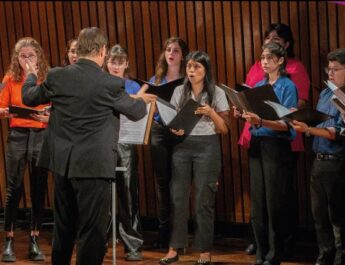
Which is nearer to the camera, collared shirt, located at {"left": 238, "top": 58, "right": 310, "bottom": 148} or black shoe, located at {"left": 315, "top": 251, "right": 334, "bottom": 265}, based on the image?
black shoe, located at {"left": 315, "top": 251, "right": 334, "bottom": 265}

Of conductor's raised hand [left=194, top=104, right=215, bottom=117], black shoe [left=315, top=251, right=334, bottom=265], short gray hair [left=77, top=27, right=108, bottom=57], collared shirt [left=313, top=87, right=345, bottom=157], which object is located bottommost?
black shoe [left=315, top=251, right=334, bottom=265]

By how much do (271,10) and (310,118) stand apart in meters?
1.53

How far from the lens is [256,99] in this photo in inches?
192

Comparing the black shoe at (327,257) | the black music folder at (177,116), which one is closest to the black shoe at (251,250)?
the black shoe at (327,257)

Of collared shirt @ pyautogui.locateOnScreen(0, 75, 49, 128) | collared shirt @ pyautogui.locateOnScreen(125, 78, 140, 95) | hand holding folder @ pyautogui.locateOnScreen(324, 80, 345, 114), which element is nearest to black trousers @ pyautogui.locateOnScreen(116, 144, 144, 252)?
collared shirt @ pyautogui.locateOnScreen(125, 78, 140, 95)

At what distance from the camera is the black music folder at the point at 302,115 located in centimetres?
473

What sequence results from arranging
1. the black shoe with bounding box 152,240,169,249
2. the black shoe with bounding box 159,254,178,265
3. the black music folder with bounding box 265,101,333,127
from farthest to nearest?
the black shoe with bounding box 152,240,169,249, the black shoe with bounding box 159,254,178,265, the black music folder with bounding box 265,101,333,127

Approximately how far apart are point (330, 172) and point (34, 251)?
227cm

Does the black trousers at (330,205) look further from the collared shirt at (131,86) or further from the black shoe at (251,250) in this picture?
the collared shirt at (131,86)

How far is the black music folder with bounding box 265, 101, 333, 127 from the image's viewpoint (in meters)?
4.73

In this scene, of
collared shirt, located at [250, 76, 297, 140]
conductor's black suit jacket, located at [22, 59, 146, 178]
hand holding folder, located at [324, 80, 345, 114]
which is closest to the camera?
conductor's black suit jacket, located at [22, 59, 146, 178]

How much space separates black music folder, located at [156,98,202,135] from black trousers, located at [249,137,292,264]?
44cm

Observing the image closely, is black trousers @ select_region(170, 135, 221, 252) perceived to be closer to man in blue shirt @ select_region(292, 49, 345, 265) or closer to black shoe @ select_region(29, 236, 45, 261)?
man in blue shirt @ select_region(292, 49, 345, 265)

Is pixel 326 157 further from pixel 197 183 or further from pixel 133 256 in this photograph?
pixel 133 256
